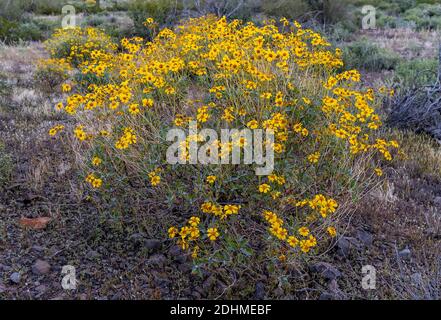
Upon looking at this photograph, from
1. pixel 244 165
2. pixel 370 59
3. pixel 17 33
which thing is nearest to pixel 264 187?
pixel 244 165

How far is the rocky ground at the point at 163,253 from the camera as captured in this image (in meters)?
3.01

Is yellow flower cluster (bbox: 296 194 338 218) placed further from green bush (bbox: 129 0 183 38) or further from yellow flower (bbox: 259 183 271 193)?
green bush (bbox: 129 0 183 38)

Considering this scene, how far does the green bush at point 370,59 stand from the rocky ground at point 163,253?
4672 mm

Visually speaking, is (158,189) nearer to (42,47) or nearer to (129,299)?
(129,299)

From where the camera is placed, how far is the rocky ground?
3.01 metres

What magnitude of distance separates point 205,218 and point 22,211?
155 cm

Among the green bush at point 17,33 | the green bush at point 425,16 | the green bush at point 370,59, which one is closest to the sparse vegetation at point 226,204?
the green bush at point 370,59

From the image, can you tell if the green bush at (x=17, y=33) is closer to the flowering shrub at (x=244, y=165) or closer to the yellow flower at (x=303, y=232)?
the flowering shrub at (x=244, y=165)

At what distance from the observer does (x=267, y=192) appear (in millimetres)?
3064

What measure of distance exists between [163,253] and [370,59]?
700 cm

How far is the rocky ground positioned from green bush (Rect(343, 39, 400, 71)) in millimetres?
4672

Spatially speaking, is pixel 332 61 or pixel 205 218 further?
pixel 332 61
